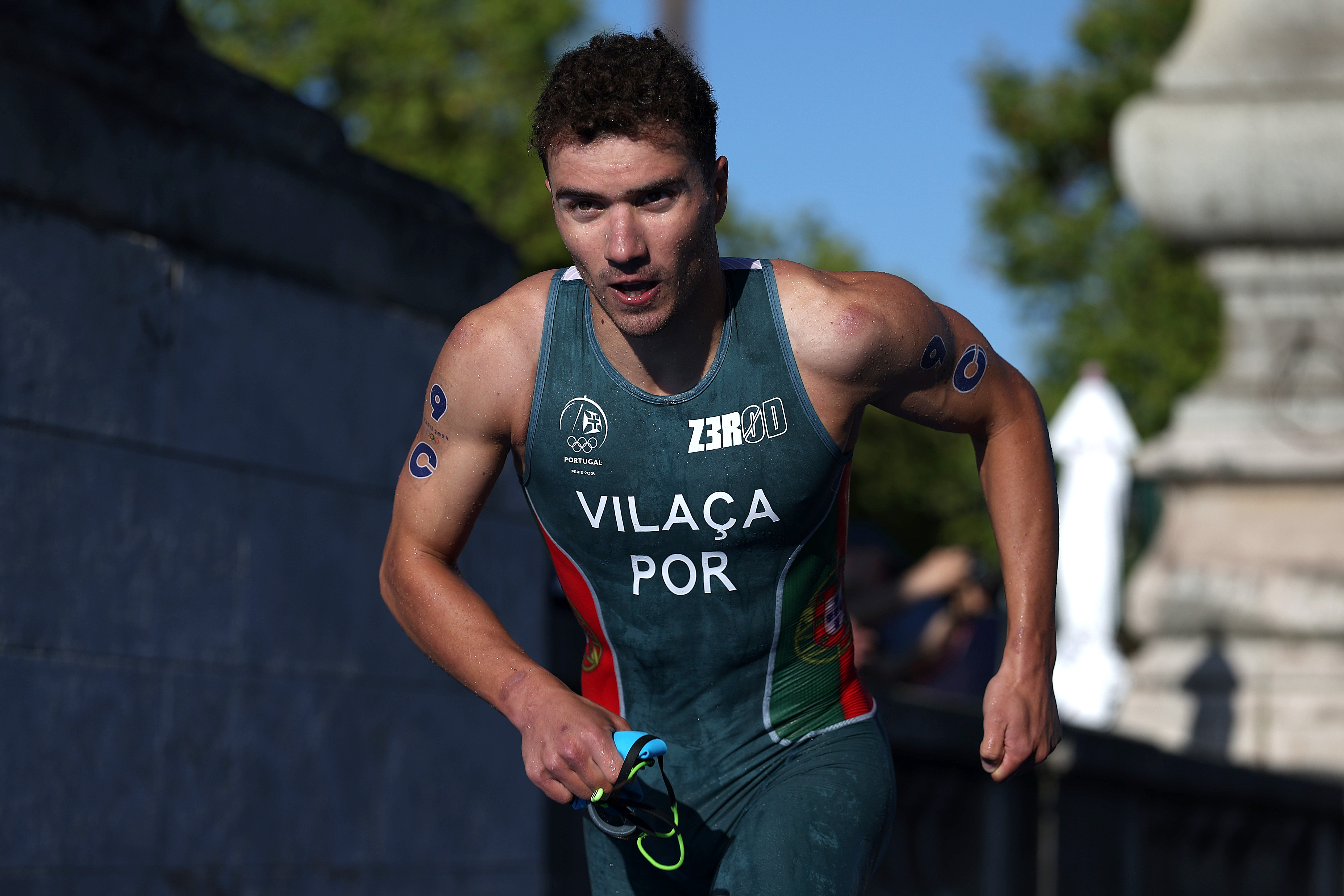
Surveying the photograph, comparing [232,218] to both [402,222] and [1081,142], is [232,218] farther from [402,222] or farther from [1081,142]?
[1081,142]

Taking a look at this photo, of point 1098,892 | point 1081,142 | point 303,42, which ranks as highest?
point 303,42

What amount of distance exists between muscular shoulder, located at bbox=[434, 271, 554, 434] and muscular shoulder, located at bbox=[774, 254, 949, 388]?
20.7 inches

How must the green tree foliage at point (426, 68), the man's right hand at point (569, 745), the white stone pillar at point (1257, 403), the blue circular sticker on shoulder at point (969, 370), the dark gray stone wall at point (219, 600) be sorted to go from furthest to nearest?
1. the green tree foliage at point (426, 68)
2. the white stone pillar at point (1257, 403)
3. the dark gray stone wall at point (219, 600)
4. the blue circular sticker on shoulder at point (969, 370)
5. the man's right hand at point (569, 745)

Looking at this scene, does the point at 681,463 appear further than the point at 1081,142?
No

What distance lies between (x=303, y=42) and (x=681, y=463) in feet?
123

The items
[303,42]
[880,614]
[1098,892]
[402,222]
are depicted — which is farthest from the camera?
[303,42]

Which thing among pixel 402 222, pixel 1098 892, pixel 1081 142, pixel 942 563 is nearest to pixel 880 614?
pixel 942 563

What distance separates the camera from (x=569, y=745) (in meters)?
3.18

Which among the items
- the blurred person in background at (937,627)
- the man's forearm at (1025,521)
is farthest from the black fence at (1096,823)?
the man's forearm at (1025,521)

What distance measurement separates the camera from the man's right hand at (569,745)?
3158mm

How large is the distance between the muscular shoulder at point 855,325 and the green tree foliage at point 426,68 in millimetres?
33223

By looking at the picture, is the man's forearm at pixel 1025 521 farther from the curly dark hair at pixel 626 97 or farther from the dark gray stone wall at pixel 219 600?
the dark gray stone wall at pixel 219 600

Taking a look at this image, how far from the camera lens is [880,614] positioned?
8.61 m

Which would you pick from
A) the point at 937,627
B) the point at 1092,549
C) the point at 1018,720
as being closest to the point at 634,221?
the point at 1018,720
